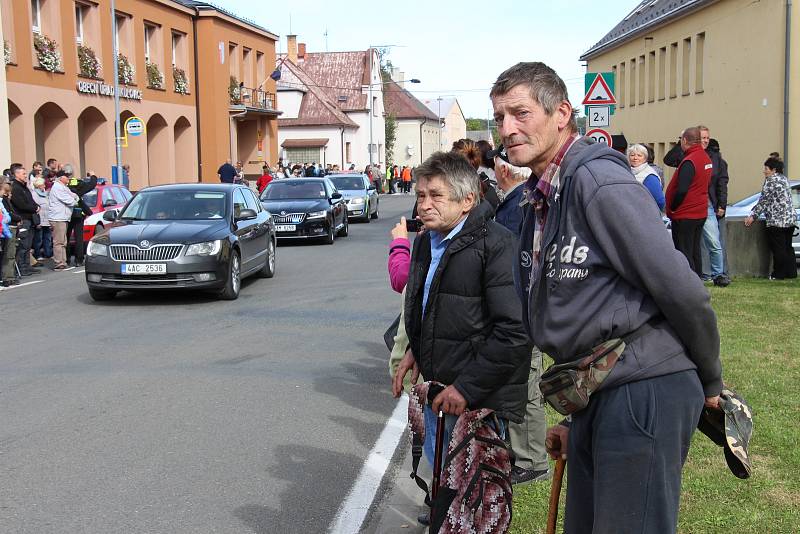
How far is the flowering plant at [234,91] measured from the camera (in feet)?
155

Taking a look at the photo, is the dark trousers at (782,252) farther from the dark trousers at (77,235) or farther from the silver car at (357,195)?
the silver car at (357,195)

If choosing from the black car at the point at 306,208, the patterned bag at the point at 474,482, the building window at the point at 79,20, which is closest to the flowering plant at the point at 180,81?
the building window at the point at 79,20

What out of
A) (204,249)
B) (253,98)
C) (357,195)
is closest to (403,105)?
(253,98)

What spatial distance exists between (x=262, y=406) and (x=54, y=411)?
1.53 metres

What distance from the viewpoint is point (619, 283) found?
2590 millimetres

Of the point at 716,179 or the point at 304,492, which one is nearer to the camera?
the point at 304,492

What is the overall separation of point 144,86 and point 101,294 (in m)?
26.2

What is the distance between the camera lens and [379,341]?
10375mm

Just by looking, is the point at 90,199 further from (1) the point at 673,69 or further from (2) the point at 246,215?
(1) the point at 673,69

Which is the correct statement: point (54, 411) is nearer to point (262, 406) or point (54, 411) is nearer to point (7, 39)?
point (262, 406)

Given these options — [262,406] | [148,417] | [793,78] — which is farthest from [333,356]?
[793,78]

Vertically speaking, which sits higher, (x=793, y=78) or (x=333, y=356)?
(x=793, y=78)

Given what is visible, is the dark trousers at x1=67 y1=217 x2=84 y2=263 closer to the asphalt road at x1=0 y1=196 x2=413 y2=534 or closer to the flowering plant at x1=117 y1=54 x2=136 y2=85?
the asphalt road at x1=0 y1=196 x2=413 y2=534

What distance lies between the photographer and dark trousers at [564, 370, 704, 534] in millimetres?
2561
